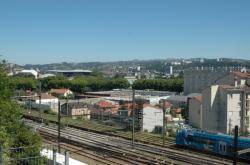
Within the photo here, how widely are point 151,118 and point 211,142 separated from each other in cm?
1373

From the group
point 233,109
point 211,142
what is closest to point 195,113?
point 233,109

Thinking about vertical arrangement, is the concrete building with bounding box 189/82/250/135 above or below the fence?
below

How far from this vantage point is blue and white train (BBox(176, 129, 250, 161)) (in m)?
18.0

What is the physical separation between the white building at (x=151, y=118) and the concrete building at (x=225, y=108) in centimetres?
425

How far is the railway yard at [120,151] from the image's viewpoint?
57.3ft

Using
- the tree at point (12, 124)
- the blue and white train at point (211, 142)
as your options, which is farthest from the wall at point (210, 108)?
the tree at point (12, 124)

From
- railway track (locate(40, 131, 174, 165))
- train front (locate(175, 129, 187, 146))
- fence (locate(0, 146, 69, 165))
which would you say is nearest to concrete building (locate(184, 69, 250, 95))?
train front (locate(175, 129, 187, 146))

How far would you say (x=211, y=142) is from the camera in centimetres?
1973

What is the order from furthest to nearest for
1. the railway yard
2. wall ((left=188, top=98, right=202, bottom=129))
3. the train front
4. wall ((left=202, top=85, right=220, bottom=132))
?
wall ((left=188, top=98, right=202, bottom=129)), wall ((left=202, top=85, right=220, bottom=132)), the train front, the railway yard

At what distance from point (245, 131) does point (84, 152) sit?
18.8 m

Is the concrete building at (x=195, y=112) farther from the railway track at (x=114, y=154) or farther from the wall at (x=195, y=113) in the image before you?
the railway track at (x=114, y=154)

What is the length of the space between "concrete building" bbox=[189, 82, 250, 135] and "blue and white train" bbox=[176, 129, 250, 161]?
1335 cm

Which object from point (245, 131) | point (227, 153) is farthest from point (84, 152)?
point (245, 131)

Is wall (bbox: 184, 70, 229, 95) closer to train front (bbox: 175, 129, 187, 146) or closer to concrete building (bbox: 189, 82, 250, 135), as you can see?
concrete building (bbox: 189, 82, 250, 135)
